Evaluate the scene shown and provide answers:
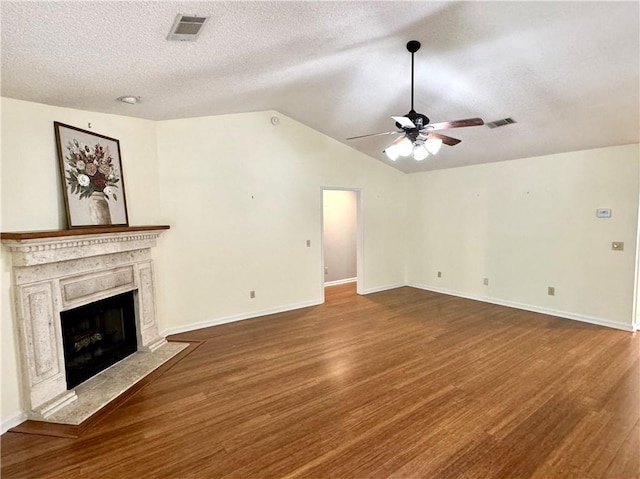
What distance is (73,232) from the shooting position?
2.78 m

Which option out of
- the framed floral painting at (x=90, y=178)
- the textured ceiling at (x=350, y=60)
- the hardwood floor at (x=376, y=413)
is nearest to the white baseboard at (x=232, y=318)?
the hardwood floor at (x=376, y=413)

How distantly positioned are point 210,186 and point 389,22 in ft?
10.0

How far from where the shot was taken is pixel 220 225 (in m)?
4.61

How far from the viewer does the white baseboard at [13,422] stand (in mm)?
2402

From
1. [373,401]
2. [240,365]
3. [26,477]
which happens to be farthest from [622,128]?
[26,477]

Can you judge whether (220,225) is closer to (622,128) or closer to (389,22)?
(389,22)

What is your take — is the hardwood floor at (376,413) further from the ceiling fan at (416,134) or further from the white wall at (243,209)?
the ceiling fan at (416,134)

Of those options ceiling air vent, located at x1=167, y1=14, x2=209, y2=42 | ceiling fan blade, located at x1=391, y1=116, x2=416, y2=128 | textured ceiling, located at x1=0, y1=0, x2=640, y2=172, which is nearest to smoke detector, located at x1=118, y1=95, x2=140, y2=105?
textured ceiling, located at x1=0, y1=0, x2=640, y2=172

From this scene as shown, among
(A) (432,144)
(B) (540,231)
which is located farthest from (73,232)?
(B) (540,231)

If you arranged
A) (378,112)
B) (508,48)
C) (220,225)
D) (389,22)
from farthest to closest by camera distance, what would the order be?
(220,225) < (378,112) < (508,48) < (389,22)

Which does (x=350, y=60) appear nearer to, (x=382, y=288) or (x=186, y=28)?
(x=186, y=28)

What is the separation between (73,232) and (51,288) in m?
0.50

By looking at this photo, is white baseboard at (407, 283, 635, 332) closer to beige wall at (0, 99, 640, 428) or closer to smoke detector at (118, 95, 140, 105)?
beige wall at (0, 99, 640, 428)

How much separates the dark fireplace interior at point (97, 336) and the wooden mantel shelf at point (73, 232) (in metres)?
0.73
